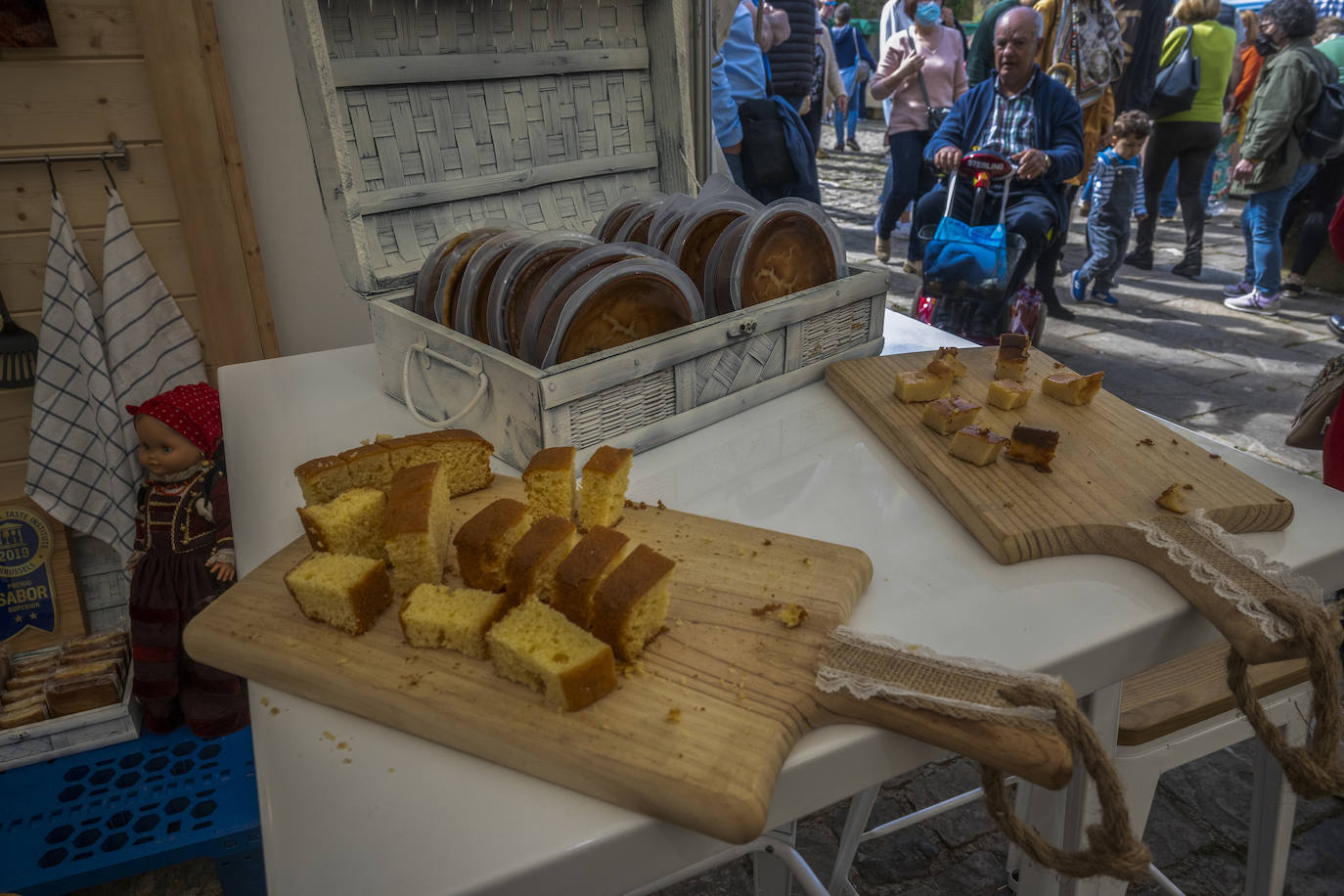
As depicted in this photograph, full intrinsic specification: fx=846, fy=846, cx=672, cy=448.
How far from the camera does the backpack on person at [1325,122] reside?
5.24 meters

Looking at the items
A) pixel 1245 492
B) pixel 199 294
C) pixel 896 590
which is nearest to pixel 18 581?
pixel 199 294

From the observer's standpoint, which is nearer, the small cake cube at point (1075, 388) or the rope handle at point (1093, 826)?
the rope handle at point (1093, 826)

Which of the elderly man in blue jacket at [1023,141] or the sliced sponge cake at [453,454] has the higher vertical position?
the elderly man in blue jacket at [1023,141]

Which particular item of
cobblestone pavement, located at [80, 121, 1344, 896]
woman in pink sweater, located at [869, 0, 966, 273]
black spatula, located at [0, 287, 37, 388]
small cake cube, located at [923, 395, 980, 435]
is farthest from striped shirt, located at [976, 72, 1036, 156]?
black spatula, located at [0, 287, 37, 388]

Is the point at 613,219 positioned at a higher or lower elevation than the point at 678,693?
higher

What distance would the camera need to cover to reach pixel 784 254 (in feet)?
6.21

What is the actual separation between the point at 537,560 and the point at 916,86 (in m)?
6.12

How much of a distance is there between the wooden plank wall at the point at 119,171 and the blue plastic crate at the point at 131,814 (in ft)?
3.16

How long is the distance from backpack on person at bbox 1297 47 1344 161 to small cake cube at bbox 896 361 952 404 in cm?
535

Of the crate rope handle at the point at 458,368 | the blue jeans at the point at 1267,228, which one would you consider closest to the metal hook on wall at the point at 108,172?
the crate rope handle at the point at 458,368

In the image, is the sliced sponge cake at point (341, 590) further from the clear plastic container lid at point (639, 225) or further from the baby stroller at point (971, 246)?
the baby stroller at point (971, 246)

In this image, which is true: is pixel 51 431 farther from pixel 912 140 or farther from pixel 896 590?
pixel 912 140

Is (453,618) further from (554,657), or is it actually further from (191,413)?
(191,413)

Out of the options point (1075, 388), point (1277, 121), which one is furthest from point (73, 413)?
point (1277, 121)
